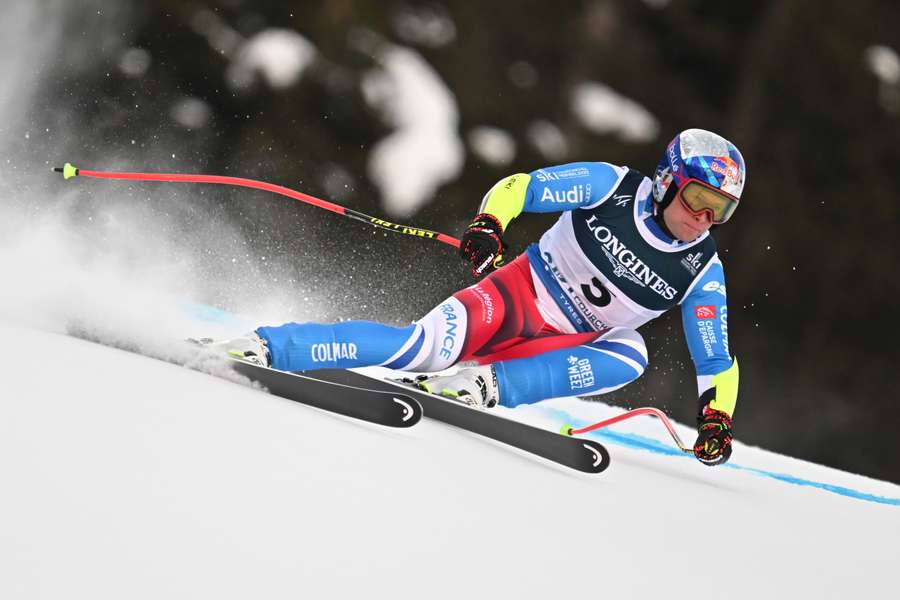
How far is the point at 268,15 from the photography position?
5477mm

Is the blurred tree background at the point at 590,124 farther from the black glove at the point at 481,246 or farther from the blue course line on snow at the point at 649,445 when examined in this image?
the black glove at the point at 481,246

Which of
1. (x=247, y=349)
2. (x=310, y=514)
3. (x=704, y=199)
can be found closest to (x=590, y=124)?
(x=704, y=199)

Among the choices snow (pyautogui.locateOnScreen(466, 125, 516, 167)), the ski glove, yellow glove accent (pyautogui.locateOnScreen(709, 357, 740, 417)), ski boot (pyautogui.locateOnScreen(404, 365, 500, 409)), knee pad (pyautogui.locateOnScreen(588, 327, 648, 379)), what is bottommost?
the ski glove

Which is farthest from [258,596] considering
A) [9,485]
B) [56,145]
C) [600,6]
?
[600,6]

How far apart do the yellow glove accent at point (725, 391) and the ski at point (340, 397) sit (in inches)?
36.2

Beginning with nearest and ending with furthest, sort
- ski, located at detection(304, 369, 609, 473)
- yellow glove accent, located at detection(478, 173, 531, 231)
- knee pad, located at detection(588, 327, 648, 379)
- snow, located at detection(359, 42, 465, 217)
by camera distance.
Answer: ski, located at detection(304, 369, 609, 473), yellow glove accent, located at detection(478, 173, 531, 231), knee pad, located at detection(588, 327, 648, 379), snow, located at detection(359, 42, 465, 217)

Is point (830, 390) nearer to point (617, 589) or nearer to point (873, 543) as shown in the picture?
point (873, 543)

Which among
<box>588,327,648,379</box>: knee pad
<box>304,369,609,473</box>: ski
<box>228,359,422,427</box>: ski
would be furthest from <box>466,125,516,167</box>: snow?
<box>228,359,422,427</box>: ski

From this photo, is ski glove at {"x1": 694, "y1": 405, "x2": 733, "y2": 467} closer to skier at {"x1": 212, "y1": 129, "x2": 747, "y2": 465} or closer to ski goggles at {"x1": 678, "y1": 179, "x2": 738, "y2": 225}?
skier at {"x1": 212, "y1": 129, "x2": 747, "y2": 465}

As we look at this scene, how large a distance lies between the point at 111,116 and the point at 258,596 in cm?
424

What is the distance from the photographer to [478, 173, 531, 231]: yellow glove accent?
2.30 metres

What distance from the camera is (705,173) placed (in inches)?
92.1

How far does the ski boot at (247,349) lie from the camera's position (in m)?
2.10

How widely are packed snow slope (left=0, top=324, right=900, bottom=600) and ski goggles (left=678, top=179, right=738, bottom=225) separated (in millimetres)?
758
